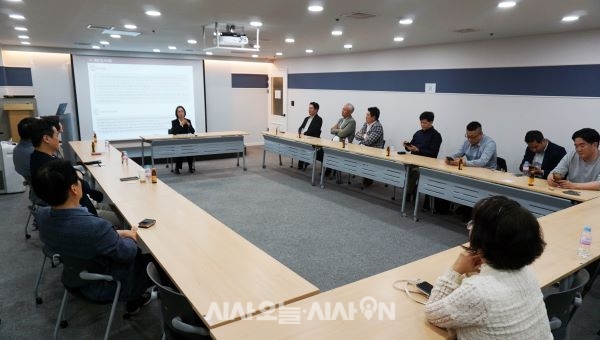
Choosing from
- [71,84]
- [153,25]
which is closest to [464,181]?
[153,25]

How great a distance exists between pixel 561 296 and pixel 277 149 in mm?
6204

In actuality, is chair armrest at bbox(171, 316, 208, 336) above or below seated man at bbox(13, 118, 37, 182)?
below

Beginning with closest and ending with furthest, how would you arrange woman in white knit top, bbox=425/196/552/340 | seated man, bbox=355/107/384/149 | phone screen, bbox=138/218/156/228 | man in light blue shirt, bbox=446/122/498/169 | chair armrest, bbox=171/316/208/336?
woman in white knit top, bbox=425/196/552/340 → chair armrest, bbox=171/316/208/336 → phone screen, bbox=138/218/156/228 → man in light blue shirt, bbox=446/122/498/169 → seated man, bbox=355/107/384/149

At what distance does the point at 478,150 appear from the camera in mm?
4840

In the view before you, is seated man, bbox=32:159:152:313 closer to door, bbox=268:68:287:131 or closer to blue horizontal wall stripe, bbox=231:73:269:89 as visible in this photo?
door, bbox=268:68:287:131

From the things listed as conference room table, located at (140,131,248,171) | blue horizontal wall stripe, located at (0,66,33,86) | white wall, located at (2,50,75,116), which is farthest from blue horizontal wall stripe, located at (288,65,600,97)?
blue horizontal wall stripe, located at (0,66,33,86)

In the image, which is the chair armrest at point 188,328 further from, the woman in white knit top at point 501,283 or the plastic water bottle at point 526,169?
the plastic water bottle at point 526,169

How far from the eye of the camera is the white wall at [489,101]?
4.98 metres

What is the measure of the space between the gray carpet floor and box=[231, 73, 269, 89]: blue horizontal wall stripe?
14.1 feet

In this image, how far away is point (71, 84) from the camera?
28.1ft

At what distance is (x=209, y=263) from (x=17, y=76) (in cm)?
871

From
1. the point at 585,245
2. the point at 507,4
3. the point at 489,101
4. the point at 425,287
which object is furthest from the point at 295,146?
the point at 425,287

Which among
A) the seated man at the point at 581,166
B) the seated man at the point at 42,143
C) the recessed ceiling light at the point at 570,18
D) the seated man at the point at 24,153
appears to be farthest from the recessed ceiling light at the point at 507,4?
the seated man at the point at 24,153

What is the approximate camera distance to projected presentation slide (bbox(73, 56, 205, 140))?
28.0ft
